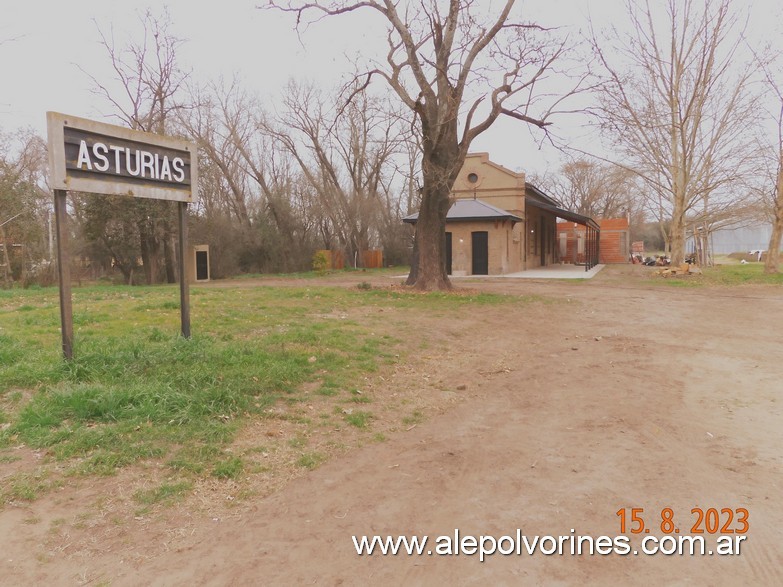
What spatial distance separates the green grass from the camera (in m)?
3.85

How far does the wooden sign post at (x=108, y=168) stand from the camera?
16.9 ft

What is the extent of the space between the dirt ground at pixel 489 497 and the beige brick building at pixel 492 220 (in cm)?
1866

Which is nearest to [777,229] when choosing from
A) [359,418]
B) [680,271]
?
[680,271]

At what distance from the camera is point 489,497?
3359 mm

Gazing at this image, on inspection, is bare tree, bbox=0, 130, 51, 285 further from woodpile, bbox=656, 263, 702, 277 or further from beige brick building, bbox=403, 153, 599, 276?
woodpile, bbox=656, 263, 702, 277

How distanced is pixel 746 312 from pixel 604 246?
118 ft

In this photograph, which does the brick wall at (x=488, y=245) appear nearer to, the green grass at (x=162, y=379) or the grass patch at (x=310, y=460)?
the green grass at (x=162, y=379)

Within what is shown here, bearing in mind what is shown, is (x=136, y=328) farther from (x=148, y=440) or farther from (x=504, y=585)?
(x=504, y=585)

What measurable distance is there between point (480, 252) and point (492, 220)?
1727 mm

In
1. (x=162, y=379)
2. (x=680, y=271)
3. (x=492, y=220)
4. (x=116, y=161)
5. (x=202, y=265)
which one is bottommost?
(x=162, y=379)

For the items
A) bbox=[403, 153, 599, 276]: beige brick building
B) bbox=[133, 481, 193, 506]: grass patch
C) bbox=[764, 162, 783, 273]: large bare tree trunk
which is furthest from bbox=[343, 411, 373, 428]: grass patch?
bbox=[764, 162, 783, 273]: large bare tree trunk

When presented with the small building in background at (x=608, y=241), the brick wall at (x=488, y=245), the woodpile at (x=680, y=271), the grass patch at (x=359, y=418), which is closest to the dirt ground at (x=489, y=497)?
the grass patch at (x=359, y=418)

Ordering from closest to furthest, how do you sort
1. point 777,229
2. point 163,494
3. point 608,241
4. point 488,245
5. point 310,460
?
point 163,494, point 310,460, point 777,229, point 488,245, point 608,241

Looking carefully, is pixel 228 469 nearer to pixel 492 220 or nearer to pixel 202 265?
pixel 492 220
